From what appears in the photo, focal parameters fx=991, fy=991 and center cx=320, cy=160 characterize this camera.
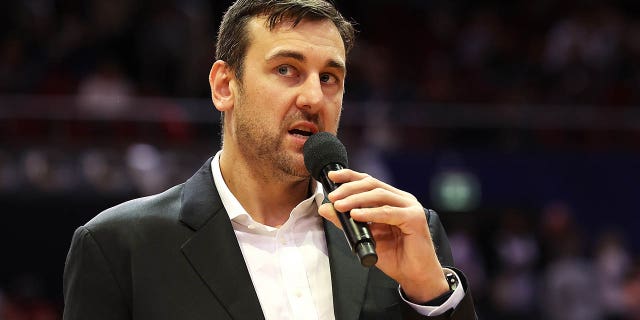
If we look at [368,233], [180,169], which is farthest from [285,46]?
[180,169]

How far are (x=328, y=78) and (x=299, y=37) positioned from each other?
15 centimetres

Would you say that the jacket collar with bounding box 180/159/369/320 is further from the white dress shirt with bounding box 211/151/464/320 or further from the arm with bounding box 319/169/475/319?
the arm with bounding box 319/169/475/319

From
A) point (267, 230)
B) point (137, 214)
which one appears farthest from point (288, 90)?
point (137, 214)

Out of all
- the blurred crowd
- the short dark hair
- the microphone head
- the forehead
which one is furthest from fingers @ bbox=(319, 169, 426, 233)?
the blurred crowd

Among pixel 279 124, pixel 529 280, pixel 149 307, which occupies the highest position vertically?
pixel 279 124

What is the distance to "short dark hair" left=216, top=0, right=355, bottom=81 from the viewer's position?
2.86 metres

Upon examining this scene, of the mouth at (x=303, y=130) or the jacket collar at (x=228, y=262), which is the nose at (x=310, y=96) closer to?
the mouth at (x=303, y=130)

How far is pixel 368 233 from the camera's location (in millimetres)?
2354

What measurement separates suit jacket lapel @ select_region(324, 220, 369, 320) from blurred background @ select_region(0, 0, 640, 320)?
18.7 ft

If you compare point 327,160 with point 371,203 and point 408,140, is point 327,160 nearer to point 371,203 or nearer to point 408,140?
point 371,203

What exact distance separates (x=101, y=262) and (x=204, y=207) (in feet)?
1.16

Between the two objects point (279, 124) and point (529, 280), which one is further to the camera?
point (529, 280)

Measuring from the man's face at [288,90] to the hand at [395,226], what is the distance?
1.10 ft

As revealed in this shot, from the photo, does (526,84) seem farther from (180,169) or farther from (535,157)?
(180,169)
